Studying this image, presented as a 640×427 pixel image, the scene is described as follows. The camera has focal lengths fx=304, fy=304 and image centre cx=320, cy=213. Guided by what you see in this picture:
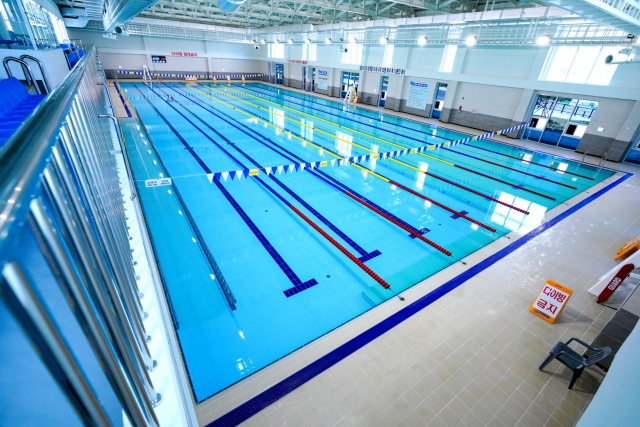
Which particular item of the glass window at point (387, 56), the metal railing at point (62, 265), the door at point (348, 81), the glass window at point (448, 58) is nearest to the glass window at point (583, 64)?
the glass window at point (448, 58)

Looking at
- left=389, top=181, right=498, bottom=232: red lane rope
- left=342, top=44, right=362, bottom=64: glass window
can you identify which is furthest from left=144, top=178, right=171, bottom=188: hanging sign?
left=342, top=44, right=362, bottom=64: glass window

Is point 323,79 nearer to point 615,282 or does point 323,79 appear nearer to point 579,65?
point 579,65

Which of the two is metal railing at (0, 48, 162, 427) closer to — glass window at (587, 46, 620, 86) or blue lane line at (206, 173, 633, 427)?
blue lane line at (206, 173, 633, 427)

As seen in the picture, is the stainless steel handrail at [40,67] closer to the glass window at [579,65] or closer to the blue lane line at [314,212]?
the blue lane line at [314,212]

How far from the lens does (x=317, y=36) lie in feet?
66.2

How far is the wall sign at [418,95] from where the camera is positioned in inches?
723

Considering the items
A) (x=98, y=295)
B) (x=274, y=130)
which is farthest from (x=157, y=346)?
(x=274, y=130)

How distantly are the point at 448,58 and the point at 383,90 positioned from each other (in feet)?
17.2

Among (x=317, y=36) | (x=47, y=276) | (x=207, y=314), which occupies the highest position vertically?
(x=317, y=36)

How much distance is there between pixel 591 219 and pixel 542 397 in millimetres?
6307

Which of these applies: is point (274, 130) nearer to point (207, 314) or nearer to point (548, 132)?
point (207, 314)

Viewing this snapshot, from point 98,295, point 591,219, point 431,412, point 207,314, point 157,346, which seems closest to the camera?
point 98,295

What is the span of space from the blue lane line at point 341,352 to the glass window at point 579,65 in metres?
10.9

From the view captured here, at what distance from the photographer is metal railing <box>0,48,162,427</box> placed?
0.44m
